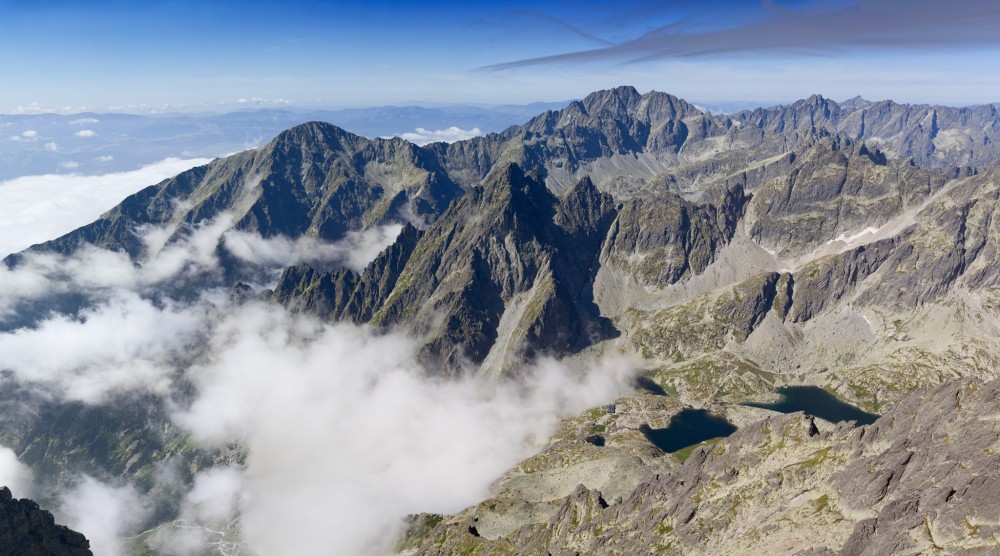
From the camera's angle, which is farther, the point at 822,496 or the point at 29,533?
the point at 822,496

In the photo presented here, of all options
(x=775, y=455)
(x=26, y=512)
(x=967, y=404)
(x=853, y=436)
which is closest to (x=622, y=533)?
(x=775, y=455)

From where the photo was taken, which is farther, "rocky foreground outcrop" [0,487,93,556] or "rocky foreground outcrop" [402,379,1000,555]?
"rocky foreground outcrop" [0,487,93,556]

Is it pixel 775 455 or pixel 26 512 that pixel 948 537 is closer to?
pixel 775 455

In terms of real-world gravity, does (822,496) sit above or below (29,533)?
above

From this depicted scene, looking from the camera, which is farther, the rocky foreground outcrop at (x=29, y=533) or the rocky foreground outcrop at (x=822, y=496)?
the rocky foreground outcrop at (x=29, y=533)
